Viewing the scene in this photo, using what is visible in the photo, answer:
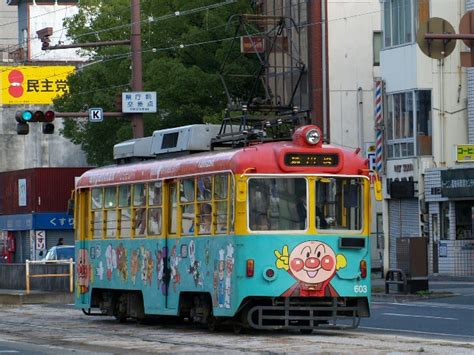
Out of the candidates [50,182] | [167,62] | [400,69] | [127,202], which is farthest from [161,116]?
[127,202]

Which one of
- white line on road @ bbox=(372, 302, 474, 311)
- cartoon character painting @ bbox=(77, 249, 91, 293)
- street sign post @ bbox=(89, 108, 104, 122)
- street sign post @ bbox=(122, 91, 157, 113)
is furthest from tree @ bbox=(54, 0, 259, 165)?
cartoon character painting @ bbox=(77, 249, 91, 293)

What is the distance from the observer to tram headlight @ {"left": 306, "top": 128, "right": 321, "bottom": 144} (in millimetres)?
22719

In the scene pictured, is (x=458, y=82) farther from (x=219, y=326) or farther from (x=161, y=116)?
(x=219, y=326)

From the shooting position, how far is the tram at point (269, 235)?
22.2 meters

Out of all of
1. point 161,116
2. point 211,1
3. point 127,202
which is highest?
point 211,1

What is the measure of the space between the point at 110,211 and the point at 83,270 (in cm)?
193

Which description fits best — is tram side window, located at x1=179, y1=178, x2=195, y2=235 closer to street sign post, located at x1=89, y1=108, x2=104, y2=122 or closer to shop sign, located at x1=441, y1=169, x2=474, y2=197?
street sign post, located at x1=89, y1=108, x2=104, y2=122

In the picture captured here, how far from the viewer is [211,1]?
190 ft

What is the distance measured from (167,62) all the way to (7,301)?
63.2 feet

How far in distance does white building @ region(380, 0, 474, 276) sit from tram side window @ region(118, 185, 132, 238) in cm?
2392

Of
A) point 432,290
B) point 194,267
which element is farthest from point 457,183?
point 194,267

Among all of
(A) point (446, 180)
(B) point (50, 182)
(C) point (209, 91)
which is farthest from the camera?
(B) point (50, 182)

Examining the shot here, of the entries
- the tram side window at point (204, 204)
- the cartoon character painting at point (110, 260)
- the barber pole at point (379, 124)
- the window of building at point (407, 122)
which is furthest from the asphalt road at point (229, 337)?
the barber pole at point (379, 124)

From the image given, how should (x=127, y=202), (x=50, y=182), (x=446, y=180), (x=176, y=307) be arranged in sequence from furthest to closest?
1. (x=50, y=182)
2. (x=446, y=180)
3. (x=127, y=202)
4. (x=176, y=307)
